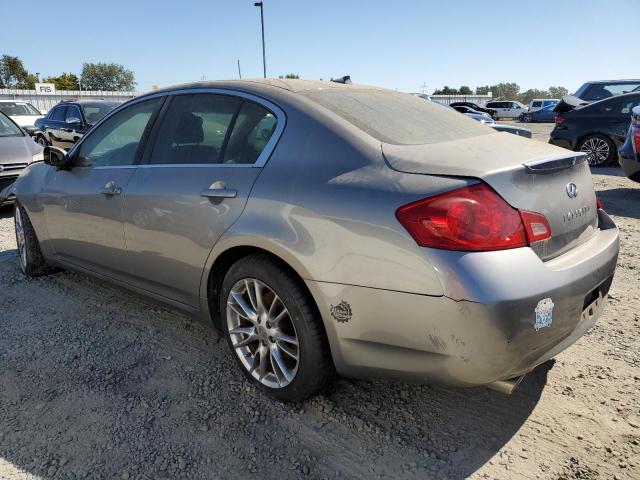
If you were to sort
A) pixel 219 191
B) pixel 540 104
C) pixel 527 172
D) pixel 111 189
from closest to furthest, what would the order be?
pixel 527 172 → pixel 219 191 → pixel 111 189 → pixel 540 104

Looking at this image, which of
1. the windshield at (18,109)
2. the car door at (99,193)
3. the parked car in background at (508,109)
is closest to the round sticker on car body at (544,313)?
the car door at (99,193)

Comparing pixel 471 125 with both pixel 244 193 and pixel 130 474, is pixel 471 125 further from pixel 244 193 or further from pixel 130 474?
pixel 130 474

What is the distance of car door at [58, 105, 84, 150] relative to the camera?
1117 centimetres

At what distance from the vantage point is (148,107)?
329 cm

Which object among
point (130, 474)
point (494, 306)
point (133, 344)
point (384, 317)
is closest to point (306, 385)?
point (384, 317)

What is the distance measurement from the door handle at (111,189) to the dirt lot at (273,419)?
3.06 feet

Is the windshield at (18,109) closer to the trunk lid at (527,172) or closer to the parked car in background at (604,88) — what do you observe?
the parked car in background at (604,88)

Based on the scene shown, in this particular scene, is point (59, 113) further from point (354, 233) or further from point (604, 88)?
point (604, 88)

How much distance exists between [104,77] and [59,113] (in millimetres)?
76102

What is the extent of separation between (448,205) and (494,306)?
407 mm

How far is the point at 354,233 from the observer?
82.0 inches

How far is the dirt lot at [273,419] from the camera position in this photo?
2.15 metres

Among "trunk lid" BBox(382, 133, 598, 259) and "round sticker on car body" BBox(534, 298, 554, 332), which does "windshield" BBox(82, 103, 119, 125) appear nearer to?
"trunk lid" BBox(382, 133, 598, 259)

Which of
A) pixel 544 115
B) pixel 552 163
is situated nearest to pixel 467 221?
pixel 552 163
